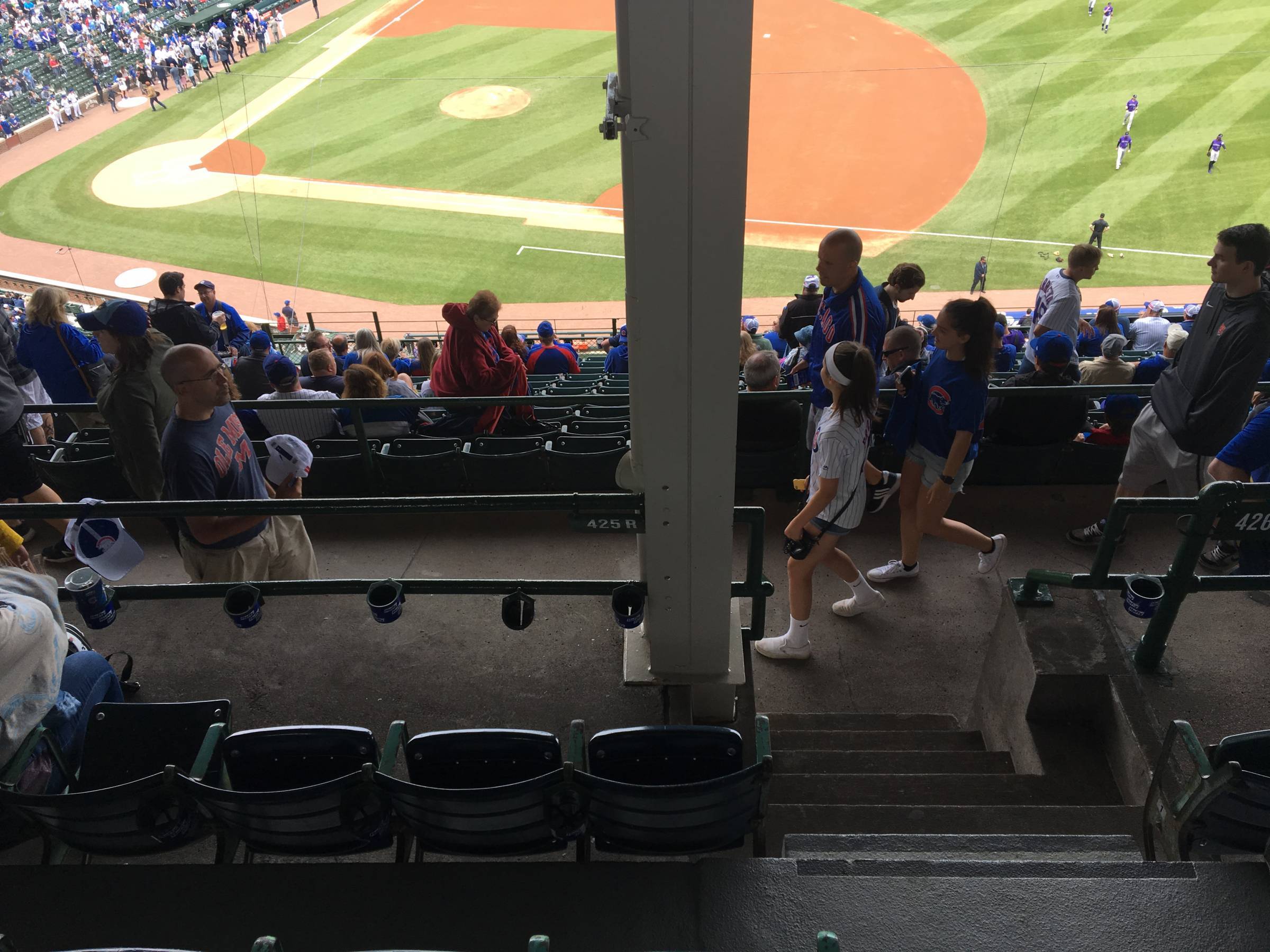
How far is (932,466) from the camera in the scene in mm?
4766

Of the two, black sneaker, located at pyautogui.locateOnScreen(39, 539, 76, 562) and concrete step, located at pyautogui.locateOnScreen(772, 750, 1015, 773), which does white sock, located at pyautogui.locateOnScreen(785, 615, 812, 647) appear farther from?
black sneaker, located at pyautogui.locateOnScreen(39, 539, 76, 562)

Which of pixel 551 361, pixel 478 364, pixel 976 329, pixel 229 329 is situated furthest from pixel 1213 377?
pixel 229 329

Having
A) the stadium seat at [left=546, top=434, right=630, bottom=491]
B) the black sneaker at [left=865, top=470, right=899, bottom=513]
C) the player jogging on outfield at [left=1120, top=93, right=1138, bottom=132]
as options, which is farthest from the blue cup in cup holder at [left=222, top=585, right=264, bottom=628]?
the player jogging on outfield at [left=1120, top=93, right=1138, bottom=132]

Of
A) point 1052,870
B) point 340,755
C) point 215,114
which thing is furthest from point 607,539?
point 215,114

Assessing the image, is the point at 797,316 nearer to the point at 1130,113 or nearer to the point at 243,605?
the point at 243,605

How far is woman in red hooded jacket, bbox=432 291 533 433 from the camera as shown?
615 cm

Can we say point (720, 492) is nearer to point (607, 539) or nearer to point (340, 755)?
point (340, 755)

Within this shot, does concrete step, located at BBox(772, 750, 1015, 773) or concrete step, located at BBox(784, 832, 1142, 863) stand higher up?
concrete step, located at BBox(784, 832, 1142, 863)

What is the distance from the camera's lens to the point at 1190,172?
78.1ft

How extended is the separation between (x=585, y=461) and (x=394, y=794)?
3.37 metres

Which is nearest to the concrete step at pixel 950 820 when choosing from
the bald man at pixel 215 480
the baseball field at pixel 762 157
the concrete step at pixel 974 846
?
the concrete step at pixel 974 846

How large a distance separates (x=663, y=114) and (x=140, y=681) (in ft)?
10.9

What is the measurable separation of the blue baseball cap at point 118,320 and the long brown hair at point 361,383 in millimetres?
1581

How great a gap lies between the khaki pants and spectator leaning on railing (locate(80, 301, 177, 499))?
925 millimetres
